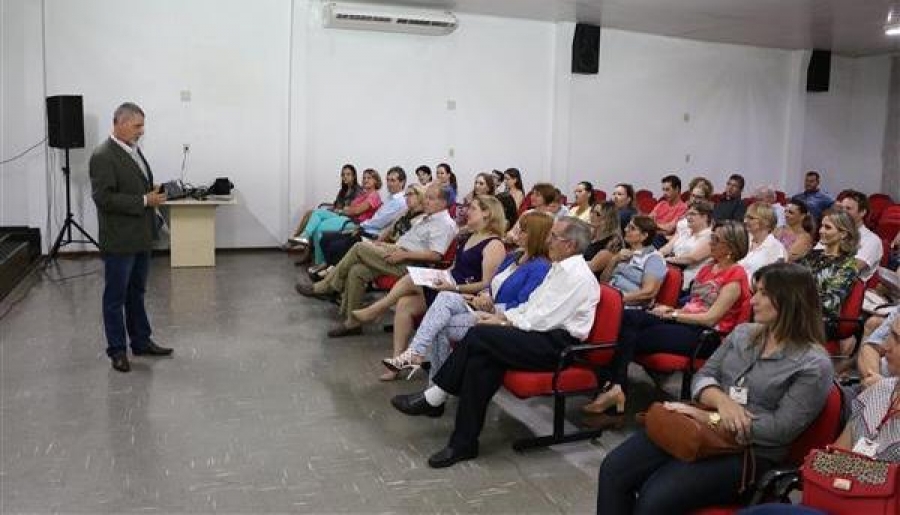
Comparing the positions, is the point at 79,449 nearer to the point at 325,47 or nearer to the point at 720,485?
the point at 720,485

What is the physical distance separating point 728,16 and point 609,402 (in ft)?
22.7

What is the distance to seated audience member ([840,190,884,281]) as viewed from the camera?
5227 mm

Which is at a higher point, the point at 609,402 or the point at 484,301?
the point at 484,301

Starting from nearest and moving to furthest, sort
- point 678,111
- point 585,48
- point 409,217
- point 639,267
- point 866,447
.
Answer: point 866,447 < point 639,267 < point 409,217 < point 585,48 < point 678,111

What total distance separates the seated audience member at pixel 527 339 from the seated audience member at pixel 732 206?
5207mm

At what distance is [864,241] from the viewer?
17.8 ft

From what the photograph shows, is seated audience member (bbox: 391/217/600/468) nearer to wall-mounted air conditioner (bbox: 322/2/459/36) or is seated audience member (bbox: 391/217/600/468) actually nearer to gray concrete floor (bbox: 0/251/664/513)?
gray concrete floor (bbox: 0/251/664/513)

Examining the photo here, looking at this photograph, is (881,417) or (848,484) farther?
(881,417)

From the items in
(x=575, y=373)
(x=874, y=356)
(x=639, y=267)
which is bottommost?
(x=575, y=373)

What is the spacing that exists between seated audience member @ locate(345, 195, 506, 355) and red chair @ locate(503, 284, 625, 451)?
1013 millimetres

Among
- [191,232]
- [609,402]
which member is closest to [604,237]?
[609,402]

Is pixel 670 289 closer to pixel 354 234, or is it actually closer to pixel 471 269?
pixel 471 269

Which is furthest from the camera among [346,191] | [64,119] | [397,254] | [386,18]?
[386,18]

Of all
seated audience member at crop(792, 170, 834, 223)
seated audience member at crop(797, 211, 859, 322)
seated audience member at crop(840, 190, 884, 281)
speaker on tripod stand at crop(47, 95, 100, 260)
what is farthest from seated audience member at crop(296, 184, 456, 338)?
seated audience member at crop(792, 170, 834, 223)
